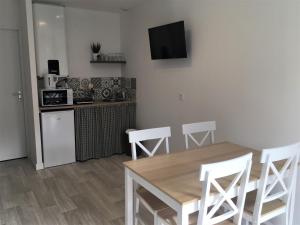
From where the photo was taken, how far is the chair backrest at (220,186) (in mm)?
1378

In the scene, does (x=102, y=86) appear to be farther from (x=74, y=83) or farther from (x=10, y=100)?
(x=10, y=100)

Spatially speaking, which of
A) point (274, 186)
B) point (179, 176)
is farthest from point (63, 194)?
point (274, 186)

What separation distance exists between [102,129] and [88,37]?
1604 millimetres

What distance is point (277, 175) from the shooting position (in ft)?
5.46

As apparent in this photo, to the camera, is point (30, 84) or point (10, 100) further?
point (10, 100)

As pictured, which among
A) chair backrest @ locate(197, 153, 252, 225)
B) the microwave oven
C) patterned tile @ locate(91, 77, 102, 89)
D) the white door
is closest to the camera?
chair backrest @ locate(197, 153, 252, 225)

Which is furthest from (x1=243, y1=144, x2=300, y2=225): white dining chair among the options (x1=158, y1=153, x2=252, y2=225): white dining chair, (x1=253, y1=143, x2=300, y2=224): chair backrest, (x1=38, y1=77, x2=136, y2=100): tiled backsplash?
(x1=38, y1=77, x2=136, y2=100): tiled backsplash

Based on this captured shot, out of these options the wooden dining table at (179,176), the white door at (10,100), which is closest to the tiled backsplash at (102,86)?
the white door at (10,100)

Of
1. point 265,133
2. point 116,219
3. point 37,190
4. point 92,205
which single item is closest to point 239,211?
point 265,133

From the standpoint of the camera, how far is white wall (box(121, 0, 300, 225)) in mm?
2117

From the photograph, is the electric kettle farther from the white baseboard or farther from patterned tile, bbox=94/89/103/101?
the white baseboard

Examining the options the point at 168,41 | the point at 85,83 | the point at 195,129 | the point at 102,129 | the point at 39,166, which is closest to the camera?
the point at 195,129

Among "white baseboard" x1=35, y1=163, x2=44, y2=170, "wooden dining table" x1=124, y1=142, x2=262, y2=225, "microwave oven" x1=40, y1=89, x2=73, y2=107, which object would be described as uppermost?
"microwave oven" x1=40, y1=89, x2=73, y2=107

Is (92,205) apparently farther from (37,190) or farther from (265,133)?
(265,133)
